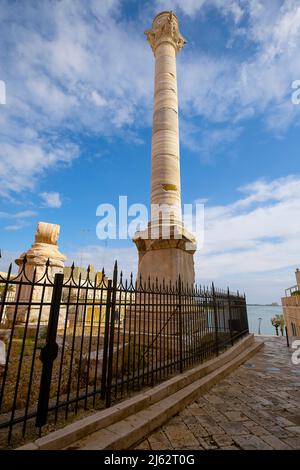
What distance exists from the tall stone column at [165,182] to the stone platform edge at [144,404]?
102 inches

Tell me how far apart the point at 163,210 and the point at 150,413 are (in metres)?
6.15

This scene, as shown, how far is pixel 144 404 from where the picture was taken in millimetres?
3377

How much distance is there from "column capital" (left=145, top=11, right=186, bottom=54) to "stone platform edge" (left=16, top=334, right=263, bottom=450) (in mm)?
13502

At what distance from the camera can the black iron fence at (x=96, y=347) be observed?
2.57 meters

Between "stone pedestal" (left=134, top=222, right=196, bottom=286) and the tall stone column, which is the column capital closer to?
the tall stone column

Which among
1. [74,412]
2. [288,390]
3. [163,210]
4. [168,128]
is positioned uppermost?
[168,128]

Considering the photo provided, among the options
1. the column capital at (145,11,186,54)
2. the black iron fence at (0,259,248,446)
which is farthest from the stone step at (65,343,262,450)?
the column capital at (145,11,186,54)

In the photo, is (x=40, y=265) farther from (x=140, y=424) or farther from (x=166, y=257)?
(x=140, y=424)

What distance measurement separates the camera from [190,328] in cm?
542

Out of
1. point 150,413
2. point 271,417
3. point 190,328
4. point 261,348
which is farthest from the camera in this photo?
point 261,348

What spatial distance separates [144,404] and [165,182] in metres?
7.18

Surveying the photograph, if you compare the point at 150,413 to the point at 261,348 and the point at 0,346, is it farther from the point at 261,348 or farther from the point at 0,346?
the point at 261,348

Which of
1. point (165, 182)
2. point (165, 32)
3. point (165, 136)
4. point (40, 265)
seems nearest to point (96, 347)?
point (40, 265)
